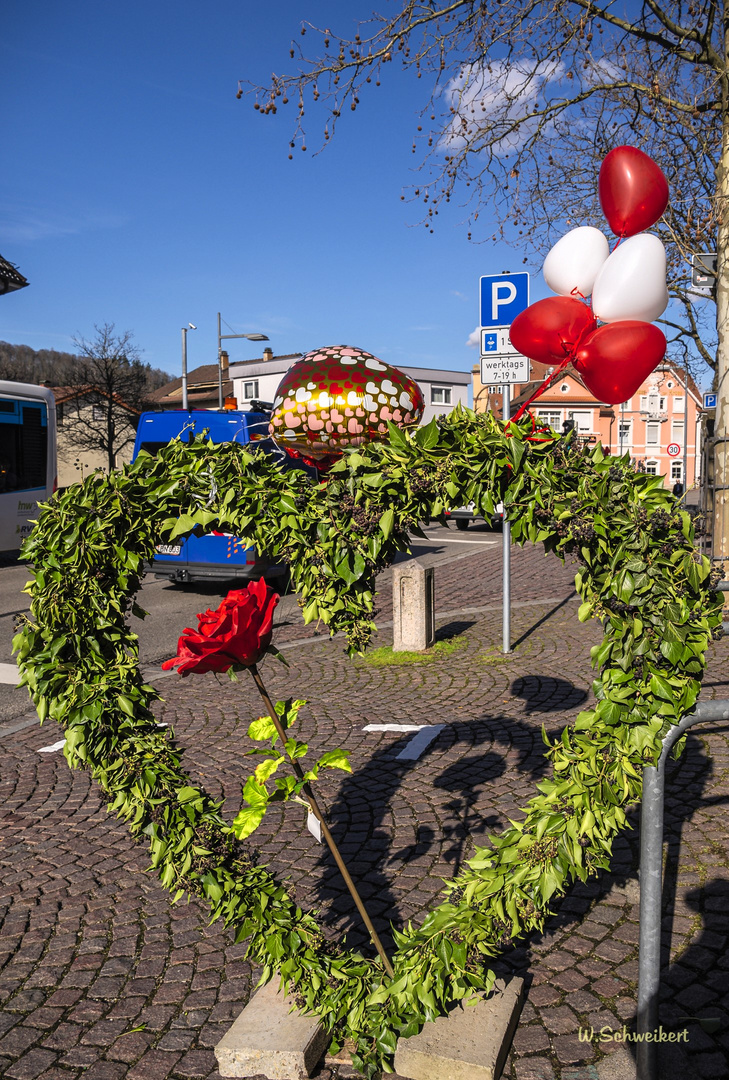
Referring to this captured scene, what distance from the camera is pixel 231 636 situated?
2.19 m

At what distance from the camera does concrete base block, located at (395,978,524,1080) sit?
235cm

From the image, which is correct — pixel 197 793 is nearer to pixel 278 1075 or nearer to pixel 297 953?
pixel 297 953

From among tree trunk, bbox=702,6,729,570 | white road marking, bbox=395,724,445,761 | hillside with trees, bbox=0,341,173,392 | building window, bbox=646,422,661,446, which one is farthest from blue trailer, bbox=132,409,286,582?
building window, bbox=646,422,661,446

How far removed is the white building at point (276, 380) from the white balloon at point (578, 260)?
5680cm

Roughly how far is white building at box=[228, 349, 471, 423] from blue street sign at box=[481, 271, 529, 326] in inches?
2057

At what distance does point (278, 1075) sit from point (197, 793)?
0.90 m

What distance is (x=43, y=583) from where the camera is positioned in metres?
2.37

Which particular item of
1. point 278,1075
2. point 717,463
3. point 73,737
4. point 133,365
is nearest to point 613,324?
point 73,737

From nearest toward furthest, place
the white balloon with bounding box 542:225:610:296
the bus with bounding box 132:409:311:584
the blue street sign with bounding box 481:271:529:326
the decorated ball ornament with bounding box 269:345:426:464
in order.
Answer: the decorated ball ornament with bounding box 269:345:426:464 < the white balloon with bounding box 542:225:610:296 < the blue street sign with bounding box 481:271:529:326 < the bus with bounding box 132:409:311:584

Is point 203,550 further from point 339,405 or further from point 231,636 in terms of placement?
point 231,636

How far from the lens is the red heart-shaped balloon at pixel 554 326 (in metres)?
2.65

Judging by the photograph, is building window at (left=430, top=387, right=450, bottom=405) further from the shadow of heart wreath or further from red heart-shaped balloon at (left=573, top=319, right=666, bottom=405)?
the shadow of heart wreath

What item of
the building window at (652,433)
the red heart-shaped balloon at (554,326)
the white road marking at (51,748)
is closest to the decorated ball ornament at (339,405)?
the red heart-shaped balloon at (554,326)

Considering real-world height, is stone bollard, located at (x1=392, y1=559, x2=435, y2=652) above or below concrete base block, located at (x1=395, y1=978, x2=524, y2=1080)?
above
